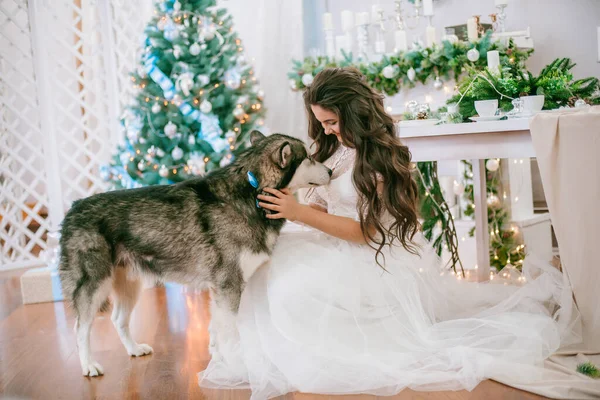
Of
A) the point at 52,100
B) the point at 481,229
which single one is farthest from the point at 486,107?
the point at 52,100

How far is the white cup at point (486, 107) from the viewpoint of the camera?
2.63 metres

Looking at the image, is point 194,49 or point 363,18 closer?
point 194,49

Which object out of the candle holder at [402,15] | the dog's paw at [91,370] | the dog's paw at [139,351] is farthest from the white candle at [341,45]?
the dog's paw at [91,370]

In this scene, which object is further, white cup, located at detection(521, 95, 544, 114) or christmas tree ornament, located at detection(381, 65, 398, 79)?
christmas tree ornament, located at detection(381, 65, 398, 79)

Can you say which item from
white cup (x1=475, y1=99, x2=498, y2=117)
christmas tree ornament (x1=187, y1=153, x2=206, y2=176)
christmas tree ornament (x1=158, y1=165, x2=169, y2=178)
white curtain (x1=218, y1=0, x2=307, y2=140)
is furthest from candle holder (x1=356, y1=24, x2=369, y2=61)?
white cup (x1=475, y1=99, x2=498, y2=117)

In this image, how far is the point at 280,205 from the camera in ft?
7.30

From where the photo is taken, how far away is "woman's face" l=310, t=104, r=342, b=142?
229 centimetres

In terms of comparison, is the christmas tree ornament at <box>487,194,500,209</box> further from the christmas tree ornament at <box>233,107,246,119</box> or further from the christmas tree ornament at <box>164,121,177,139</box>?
the christmas tree ornament at <box>164,121,177,139</box>

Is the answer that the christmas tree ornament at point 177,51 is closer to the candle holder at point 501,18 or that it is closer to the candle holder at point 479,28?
the candle holder at point 479,28

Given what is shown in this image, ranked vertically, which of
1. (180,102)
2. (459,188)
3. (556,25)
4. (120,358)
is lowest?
(120,358)

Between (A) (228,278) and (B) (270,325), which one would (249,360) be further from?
(A) (228,278)

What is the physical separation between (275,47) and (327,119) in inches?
133

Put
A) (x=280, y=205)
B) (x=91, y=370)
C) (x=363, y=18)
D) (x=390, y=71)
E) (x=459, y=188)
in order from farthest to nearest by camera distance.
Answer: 1. (x=363, y=18)
2. (x=390, y=71)
3. (x=459, y=188)
4. (x=91, y=370)
5. (x=280, y=205)

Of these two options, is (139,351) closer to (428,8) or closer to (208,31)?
(208,31)
